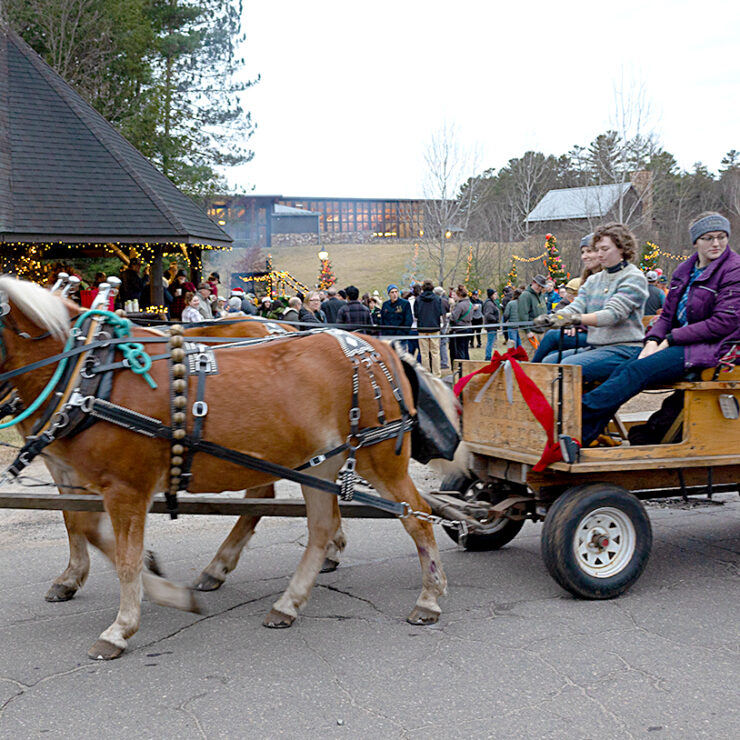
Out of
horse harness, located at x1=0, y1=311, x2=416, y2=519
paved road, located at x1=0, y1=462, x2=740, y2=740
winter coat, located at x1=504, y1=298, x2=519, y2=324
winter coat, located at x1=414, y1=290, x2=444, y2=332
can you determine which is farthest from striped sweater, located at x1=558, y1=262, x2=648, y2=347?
winter coat, located at x1=504, y1=298, x2=519, y2=324

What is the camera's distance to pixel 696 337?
498cm

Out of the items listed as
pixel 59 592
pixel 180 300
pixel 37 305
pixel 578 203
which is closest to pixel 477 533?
pixel 59 592

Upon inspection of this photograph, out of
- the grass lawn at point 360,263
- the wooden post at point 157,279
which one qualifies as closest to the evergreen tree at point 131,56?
the wooden post at point 157,279

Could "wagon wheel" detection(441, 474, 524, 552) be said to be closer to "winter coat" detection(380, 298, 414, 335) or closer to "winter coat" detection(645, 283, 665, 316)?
"winter coat" detection(645, 283, 665, 316)

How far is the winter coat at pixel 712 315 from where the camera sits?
16.3 feet

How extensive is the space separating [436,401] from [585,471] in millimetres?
963

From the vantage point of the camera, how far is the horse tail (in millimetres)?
4852

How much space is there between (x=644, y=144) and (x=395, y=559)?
2794cm

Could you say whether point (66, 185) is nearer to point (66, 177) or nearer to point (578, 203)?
point (66, 177)

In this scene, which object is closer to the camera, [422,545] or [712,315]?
[422,545]

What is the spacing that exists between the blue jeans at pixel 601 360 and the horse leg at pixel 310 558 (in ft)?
5.84

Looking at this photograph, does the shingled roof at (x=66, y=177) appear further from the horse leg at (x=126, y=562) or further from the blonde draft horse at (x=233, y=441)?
the horse leg at (x=126, y=562)

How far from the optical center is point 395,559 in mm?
5617

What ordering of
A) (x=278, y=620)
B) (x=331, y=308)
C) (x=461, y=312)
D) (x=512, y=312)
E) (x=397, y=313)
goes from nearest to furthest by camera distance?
(x=278, y=620) < (x=331, y=308) < (x=397, y=313) < (x=512, y=312) < (x=461, y=312)
